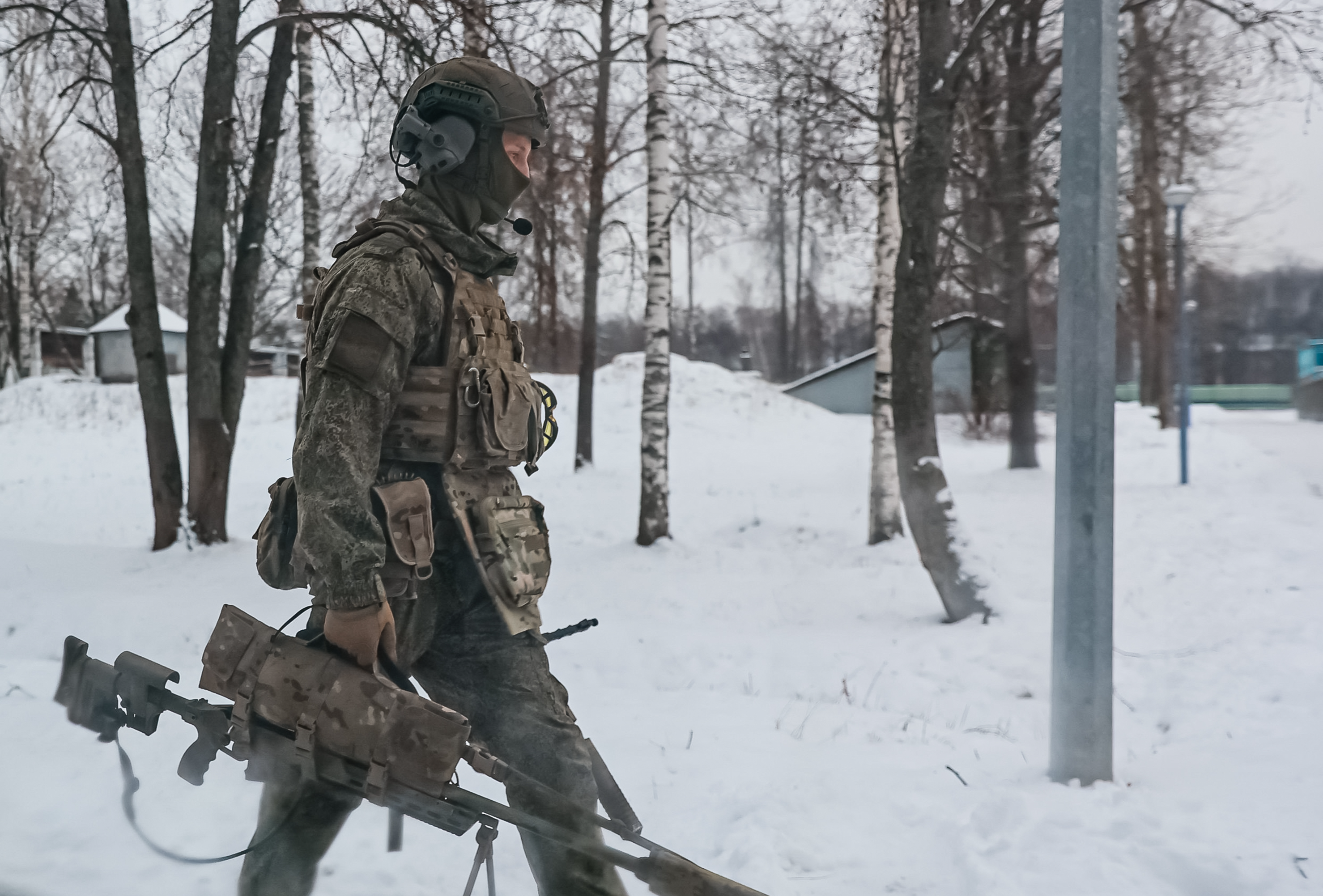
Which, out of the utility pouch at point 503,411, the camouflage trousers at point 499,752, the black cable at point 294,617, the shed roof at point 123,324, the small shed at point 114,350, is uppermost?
the shed roof at point 123,324

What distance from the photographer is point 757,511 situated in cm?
1262

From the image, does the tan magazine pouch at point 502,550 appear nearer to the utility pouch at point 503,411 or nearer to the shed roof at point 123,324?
the utility pouch at point 503,411

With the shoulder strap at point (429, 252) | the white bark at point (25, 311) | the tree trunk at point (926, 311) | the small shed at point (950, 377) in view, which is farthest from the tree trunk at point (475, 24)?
the white bark at point (25, 311)

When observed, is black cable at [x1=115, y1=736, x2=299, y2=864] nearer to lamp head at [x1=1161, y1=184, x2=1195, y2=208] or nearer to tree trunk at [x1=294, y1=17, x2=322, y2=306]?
tree trunk at [x1=294, y1=17, x2=322, y2=306]

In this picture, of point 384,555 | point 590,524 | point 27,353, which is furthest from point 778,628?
point 27,353

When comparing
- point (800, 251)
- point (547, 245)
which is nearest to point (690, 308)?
point (800, 251)

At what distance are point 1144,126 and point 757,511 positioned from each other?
22.9 feet

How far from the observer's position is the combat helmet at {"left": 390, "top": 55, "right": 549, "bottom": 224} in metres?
2.24

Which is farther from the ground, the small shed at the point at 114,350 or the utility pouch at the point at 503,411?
the small shed at the point at 114,350

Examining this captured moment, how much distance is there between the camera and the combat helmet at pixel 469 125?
2244mm

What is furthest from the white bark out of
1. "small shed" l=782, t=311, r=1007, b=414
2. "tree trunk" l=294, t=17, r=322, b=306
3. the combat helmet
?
the combat helmet

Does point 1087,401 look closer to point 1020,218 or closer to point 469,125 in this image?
point 469,125

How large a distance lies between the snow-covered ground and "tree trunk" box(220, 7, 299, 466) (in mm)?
1492

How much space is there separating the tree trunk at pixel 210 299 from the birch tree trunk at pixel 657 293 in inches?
153
